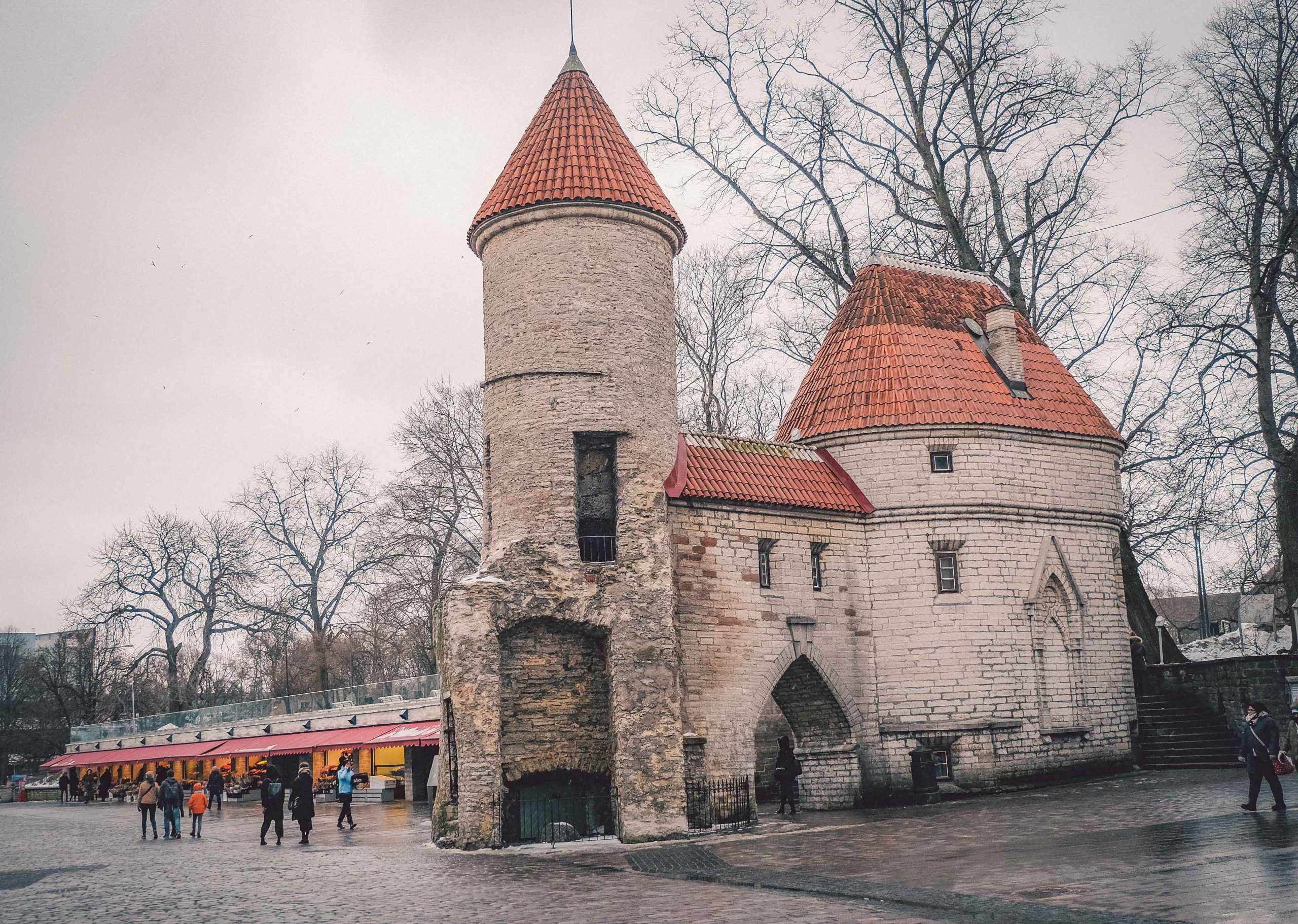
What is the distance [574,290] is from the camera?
1931 centimetres

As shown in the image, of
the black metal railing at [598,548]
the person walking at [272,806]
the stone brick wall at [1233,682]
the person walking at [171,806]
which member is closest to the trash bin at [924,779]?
the stone brick wall at [1233,682]

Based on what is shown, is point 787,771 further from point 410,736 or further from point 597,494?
point 410,736

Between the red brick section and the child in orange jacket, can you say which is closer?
the red brick section

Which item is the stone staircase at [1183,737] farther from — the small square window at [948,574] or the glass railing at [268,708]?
the glass railing at [268,708]

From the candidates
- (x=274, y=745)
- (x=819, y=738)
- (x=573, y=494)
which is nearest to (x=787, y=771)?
(x=819, y=738)

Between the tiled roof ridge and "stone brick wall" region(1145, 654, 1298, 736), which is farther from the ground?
the tiled roof ridge

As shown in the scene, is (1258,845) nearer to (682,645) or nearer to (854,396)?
(682,645)

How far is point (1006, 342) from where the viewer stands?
24312 millimetres

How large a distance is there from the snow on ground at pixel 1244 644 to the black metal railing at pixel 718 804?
15656mm

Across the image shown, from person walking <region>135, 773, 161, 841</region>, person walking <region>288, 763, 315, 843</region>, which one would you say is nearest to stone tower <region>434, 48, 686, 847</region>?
person walking <region>288, 763, 315, 843</region>

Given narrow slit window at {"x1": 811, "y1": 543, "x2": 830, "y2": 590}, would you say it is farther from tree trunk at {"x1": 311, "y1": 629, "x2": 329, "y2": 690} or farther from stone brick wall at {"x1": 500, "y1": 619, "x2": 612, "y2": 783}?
tree trunk at {"x1": 311, "y1": 629, "x2": 329, "y2": 690}

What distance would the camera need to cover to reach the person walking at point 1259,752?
47.2 ft

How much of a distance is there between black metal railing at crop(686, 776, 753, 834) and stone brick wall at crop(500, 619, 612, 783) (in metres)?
1.44

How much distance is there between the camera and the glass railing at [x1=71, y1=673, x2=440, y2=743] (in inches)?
1271
